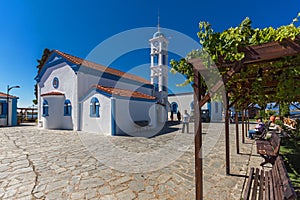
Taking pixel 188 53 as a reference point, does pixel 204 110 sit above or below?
below

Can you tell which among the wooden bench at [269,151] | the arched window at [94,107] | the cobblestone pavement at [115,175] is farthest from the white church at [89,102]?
the wooden bench at [269,151]

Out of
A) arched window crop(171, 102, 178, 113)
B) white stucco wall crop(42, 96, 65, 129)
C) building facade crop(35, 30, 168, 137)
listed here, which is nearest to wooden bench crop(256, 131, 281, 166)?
building facade crop(35, 30, 168, 137)

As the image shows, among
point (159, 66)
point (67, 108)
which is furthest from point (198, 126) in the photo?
point (159, 66)

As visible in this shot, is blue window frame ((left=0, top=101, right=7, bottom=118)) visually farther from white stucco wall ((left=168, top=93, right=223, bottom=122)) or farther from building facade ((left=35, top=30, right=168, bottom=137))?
white stucco wall ((left=168, top=93, right=223, bottom=122))

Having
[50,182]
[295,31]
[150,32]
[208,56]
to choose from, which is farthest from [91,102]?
[150,32]

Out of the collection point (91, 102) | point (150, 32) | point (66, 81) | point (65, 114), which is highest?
point (150, 32)

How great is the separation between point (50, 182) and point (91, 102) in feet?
30.5

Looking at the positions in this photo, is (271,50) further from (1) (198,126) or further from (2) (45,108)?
(2) (45,108)

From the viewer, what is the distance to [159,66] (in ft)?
70.6

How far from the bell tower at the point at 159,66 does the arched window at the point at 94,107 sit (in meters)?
10.4

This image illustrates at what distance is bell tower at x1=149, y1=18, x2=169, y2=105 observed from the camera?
71.2 feet

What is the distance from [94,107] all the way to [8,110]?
42.9 ft

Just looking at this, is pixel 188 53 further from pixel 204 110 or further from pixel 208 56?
pixel 204 110

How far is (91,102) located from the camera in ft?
42.0
